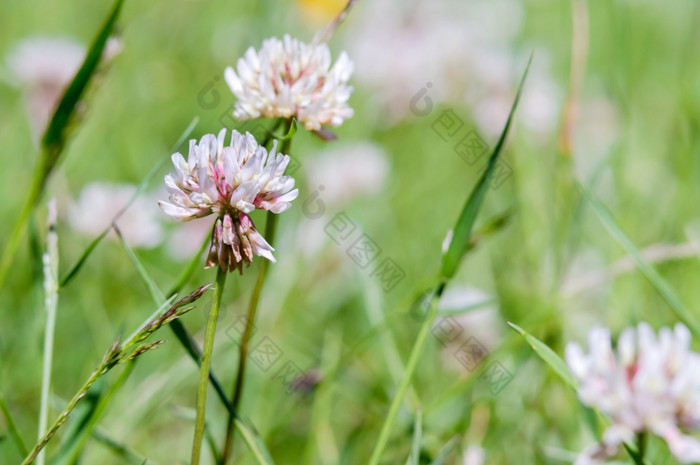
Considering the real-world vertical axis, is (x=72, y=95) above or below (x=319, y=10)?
below

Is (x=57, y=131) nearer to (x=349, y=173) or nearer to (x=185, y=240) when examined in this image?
(x=185, y=240)

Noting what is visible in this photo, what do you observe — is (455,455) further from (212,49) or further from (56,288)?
(212,49)

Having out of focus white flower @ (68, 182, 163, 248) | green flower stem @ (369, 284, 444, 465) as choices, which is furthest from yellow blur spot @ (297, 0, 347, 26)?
green flower stem @ (369, 284, 444, 465)

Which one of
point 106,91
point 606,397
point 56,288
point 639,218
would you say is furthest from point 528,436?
point 106,91

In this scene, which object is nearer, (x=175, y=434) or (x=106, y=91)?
(x=175, y=434)

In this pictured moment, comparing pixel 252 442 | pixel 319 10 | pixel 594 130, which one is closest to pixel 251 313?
pixel 252 442
